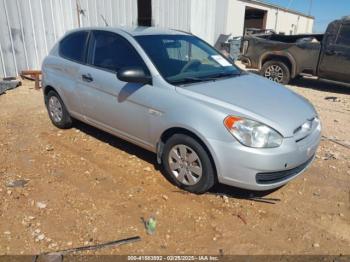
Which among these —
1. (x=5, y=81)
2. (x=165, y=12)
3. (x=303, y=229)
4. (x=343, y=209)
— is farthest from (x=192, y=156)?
(x=165, y=12)

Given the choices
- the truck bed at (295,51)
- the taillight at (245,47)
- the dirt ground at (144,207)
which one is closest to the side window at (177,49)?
the dirt ground at (144,207)

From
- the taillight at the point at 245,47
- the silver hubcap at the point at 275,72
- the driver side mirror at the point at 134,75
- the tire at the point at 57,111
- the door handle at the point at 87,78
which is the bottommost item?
the silver hubcap at the point at 275,72

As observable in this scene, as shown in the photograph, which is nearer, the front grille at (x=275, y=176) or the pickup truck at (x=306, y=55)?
the front grille at (x=275, y=176)

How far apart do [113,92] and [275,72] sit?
21.5ft

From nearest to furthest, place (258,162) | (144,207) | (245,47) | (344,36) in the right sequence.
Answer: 1. (258,162)
2. (144,207)
3. (344,36)
4. (245,47)

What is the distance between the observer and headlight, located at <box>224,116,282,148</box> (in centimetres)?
310

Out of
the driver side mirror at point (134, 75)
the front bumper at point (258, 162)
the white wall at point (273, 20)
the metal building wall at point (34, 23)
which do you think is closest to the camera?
the front bumper at point (258, 162)

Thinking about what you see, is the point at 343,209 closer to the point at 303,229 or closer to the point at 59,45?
the point at 303,229

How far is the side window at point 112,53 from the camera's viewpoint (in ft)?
13.0

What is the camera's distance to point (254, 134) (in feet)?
10.2

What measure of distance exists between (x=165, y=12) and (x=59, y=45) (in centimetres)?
661

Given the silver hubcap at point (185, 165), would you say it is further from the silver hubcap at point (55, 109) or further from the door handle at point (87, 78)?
the silver hubcap at point (55, 109)

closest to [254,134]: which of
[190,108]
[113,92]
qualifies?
[190,108]

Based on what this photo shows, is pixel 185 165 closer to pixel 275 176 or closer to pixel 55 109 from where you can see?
pixel 275 176
